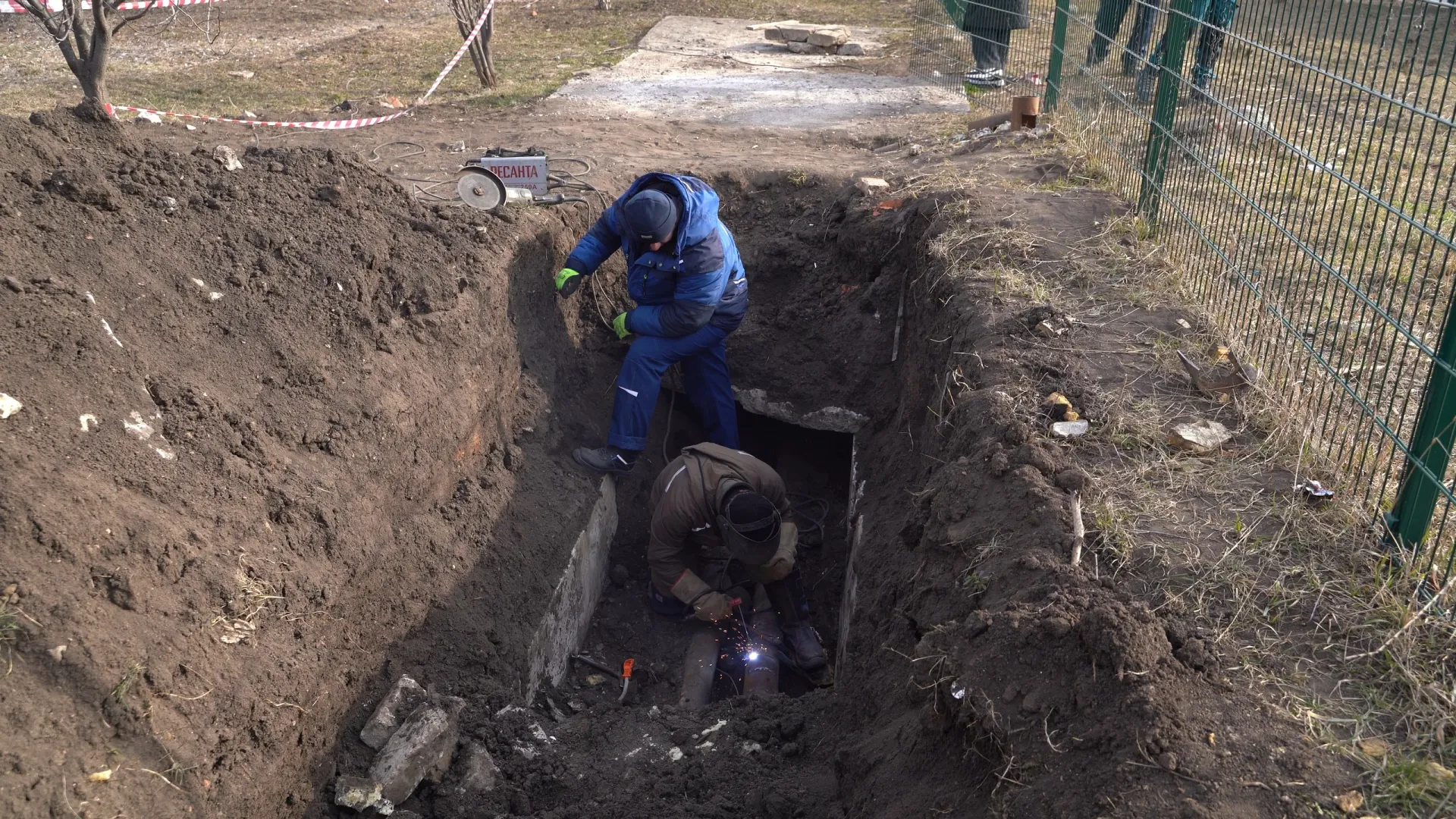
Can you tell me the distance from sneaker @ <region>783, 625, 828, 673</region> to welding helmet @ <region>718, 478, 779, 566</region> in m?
0.57

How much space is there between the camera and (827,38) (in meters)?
12.4

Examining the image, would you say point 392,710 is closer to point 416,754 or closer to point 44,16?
point 416,754

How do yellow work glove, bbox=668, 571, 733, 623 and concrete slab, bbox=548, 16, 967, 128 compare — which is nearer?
yellow work glove, bbox=668, 571, 733, 623

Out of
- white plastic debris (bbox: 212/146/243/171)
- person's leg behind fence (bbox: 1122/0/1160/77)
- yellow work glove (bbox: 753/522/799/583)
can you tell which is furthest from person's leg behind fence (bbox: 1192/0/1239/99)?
white plastic debris (bbox: 212/146/243/171)

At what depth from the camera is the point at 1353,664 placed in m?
2.61

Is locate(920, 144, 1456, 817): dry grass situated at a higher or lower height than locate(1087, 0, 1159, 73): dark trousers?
lower

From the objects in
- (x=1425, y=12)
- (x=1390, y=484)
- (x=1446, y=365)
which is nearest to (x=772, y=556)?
(x=1390, y=484)

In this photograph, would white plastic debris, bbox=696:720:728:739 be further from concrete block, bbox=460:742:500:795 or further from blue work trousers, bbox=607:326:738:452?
blue work trousers, bbox=607:326:738:452

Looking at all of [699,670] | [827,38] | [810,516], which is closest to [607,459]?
[699,670]

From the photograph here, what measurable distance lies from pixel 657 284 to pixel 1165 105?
9.97 feet

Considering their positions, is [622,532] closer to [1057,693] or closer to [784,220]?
[784,220]

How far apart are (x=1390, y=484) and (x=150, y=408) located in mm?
4375

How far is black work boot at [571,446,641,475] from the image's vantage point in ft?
18.9

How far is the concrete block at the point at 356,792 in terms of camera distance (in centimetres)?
331
